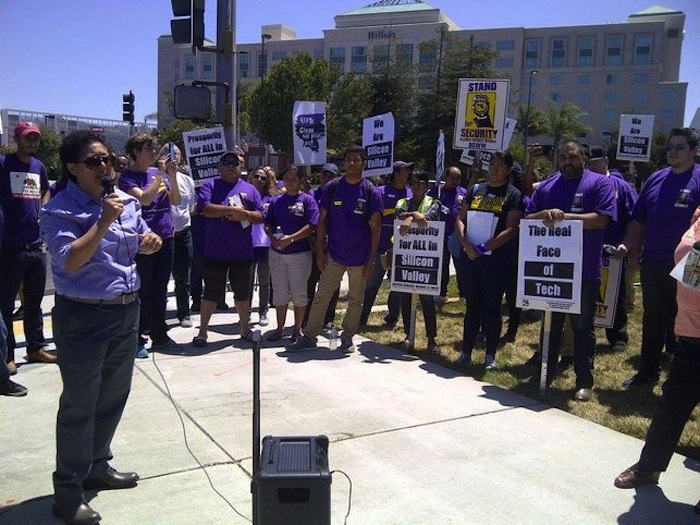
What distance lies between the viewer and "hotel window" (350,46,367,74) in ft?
274

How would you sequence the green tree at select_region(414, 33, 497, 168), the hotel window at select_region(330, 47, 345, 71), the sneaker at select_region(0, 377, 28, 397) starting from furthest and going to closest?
the hotel window at select_region(330, 47, 345, 71) < the green tree at select_region(414, 33, 497, 168) < the sneaker at select_region(0, 377, 28, 397)

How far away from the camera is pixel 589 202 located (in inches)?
209

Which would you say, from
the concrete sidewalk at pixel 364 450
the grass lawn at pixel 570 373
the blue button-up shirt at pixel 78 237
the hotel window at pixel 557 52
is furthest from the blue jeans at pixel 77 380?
the hotel window at pixel 557 52

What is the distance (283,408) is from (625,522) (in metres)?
2.56

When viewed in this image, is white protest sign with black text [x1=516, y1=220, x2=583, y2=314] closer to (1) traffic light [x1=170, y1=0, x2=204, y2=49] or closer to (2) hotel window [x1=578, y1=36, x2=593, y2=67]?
(1) traffic light [x1=170, y1=0, x2=204, y2=49]

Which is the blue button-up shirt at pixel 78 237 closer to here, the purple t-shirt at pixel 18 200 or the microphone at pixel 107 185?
the microphone at pixel 107 185

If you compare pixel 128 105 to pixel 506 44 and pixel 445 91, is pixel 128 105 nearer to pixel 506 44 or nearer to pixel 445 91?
pixel 445 91

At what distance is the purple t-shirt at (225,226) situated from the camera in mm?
6742

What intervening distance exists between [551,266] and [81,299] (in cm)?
377

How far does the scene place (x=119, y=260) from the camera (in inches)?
134

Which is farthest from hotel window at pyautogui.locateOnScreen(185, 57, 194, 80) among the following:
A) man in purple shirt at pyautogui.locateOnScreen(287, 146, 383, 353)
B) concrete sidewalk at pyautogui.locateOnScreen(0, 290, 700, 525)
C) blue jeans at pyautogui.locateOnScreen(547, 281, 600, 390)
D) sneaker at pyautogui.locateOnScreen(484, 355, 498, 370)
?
blue jeans at pyautogui.locateOnScreen(547, 281, 600, 390)

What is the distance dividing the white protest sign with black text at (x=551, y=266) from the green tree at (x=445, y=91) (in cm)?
4372

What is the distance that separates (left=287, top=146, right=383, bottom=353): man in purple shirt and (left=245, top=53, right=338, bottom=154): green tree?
40415mm

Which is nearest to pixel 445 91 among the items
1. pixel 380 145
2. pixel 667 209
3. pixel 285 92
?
pixel 285 92
